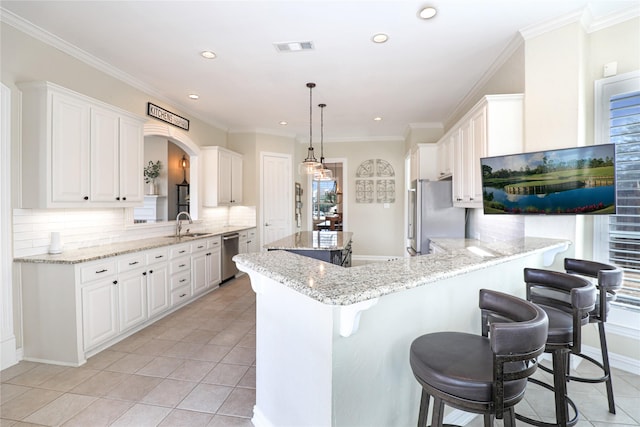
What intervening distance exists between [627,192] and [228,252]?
4922 mm

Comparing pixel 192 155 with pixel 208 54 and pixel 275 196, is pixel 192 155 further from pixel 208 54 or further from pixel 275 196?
pixel 208 54

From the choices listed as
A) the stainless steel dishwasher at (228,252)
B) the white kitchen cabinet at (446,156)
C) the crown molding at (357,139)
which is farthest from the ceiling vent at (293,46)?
the crown molding at (357,139)

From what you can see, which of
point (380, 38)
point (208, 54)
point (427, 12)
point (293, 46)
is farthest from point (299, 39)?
point (427, 12)

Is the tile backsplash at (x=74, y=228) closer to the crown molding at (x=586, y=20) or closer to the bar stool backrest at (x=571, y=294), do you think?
the bar stool backrest at (x=571, y=294)

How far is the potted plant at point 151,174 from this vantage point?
170 inches

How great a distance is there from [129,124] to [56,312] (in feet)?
6.66

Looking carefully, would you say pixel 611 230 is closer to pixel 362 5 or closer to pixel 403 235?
pixel 362 5

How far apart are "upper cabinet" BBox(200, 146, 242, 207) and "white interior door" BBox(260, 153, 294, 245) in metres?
0.78

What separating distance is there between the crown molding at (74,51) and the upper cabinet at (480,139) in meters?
3.96

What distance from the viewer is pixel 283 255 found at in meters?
1.79

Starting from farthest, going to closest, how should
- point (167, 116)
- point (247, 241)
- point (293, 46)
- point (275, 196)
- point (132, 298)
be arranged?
point (275, 196)
point (247, 241)
point (167, 116)
point (132, 298)
point (293, 46)

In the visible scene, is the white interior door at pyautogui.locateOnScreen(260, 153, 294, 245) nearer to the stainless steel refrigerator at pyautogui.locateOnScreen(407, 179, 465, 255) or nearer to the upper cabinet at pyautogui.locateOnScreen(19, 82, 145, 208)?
the upper cabinet at pyautogui.locateOnScreen(19, 82, 145, 208)

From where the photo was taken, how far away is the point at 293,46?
9.96 ft

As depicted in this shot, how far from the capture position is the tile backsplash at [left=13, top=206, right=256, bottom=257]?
8.80ft
